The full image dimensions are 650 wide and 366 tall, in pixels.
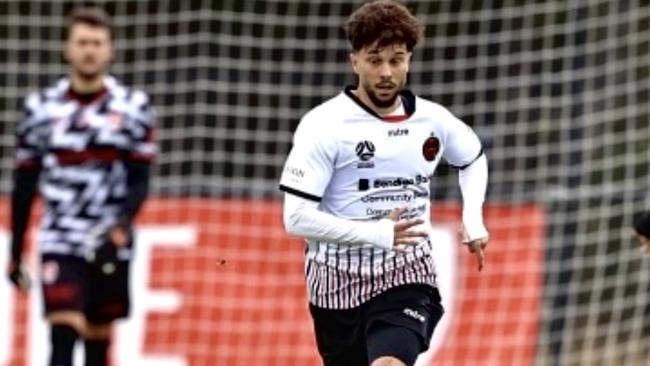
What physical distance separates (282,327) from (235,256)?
498mm

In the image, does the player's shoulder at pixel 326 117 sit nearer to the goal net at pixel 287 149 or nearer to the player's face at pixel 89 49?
the player's face at pixel 89 49

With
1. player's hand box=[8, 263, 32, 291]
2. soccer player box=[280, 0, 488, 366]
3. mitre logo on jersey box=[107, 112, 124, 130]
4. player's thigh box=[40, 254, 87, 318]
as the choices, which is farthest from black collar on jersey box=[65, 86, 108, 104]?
soccer player box=[280, 0, 488, 366]

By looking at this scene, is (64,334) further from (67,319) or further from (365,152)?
(365,152)

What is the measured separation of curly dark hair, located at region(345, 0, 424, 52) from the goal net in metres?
4.91

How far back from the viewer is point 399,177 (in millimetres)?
8055

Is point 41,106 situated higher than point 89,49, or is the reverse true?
point 89,49

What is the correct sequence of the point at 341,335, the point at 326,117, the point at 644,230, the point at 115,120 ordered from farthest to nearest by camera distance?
the point at 115,120 < the point at 644,230 < the point at 341,335 < the point at 326,117

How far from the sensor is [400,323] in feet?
26.4

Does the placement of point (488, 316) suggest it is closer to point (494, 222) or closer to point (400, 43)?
point (494, 222)

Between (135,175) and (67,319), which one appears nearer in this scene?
(67,319)

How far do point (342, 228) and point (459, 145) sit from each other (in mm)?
640

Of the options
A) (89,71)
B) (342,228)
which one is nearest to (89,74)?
(89,71)

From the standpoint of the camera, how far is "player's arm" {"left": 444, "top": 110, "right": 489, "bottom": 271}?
8141mm

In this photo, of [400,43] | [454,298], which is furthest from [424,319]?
[454,298]
